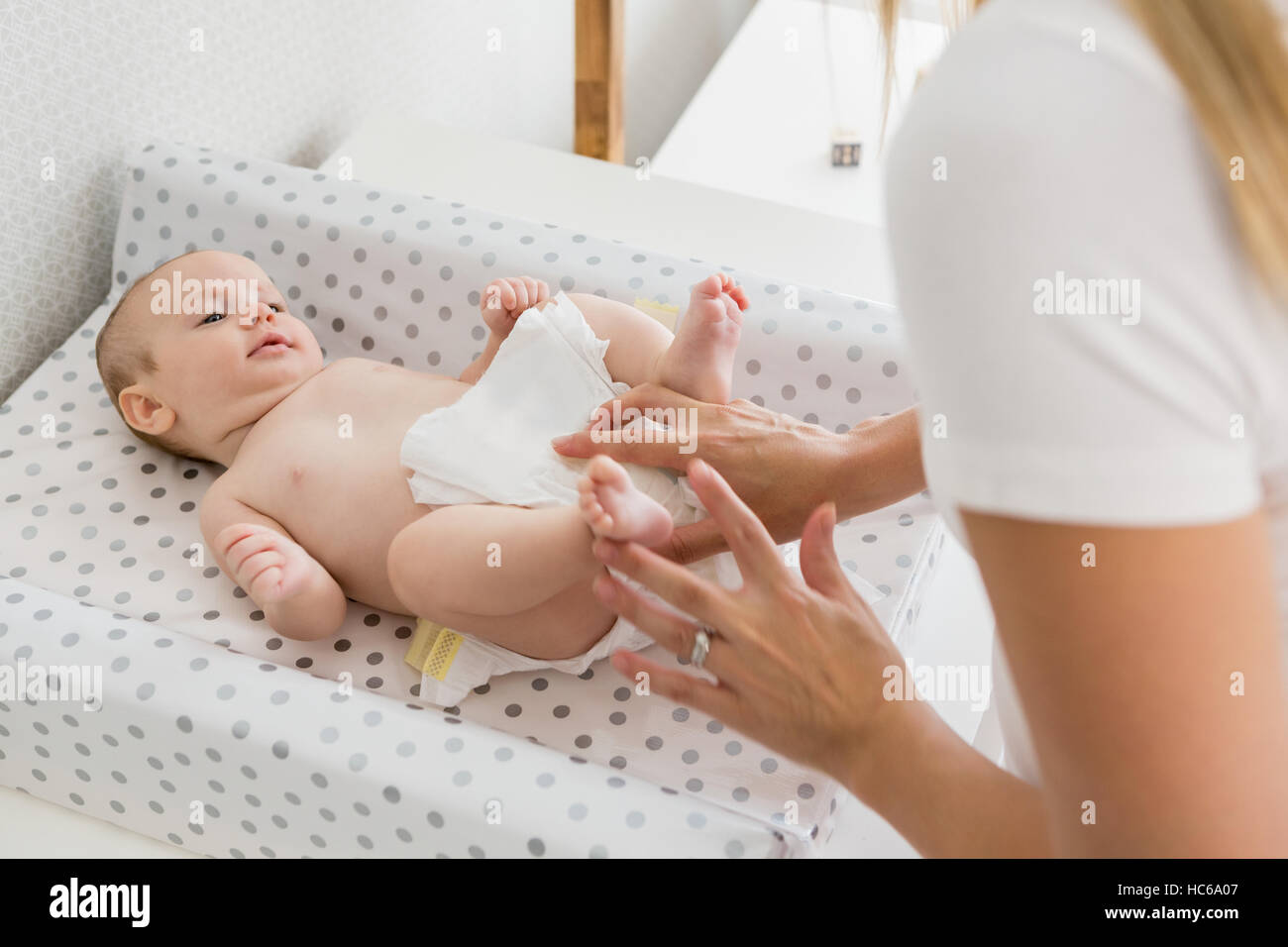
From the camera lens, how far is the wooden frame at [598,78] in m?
2.04

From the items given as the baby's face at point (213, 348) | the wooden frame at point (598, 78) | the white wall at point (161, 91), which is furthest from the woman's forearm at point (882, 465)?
the wooden frame at point (598, 78)

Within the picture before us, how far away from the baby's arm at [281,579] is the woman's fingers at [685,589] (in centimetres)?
43

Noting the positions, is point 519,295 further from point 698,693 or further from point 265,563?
point 698,693

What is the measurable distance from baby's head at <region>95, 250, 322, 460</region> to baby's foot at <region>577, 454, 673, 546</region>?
572mm

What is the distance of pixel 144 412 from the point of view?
49.7 inches

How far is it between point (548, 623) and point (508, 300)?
40 cm

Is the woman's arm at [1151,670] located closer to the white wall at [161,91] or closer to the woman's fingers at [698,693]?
the woman's fingers at [698,693]

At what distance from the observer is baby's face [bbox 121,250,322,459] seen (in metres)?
1.25

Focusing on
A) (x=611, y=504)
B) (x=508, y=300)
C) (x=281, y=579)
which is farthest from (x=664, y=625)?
(x=508, y=300)

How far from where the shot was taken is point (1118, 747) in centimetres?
48

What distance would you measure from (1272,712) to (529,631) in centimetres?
68

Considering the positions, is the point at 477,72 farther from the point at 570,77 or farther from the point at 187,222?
the point at 187,222
